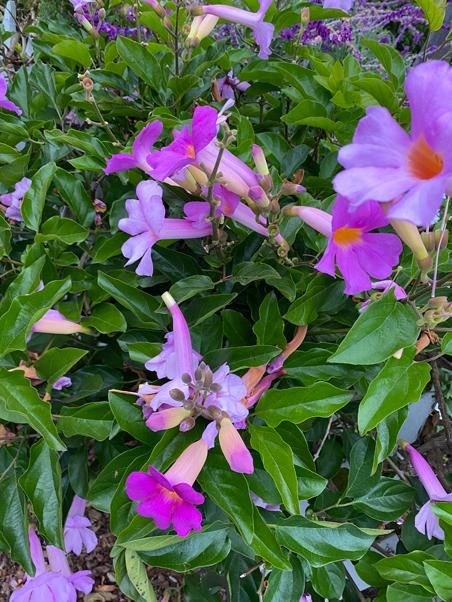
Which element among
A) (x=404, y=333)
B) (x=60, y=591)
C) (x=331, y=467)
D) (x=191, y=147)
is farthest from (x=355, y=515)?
(x=191, y=147)

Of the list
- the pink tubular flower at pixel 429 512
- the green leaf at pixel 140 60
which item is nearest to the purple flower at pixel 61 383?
the green leaf at pixel 140 60

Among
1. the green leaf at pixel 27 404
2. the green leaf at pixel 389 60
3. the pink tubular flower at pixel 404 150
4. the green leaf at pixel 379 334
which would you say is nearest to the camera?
the pink tubular flower at pixel 404 150

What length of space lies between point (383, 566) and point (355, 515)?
0.15m

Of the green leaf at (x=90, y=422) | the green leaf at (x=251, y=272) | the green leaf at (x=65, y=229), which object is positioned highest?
the green leaf at (x=251, y=272)

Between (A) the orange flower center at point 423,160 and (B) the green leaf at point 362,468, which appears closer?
(A) the orange flower center at point 423,160

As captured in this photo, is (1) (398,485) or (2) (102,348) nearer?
(1) (398,485)

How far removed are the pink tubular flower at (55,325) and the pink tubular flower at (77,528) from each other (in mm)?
614

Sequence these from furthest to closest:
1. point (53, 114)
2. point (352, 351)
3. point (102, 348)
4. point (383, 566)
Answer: point (53, 114)
point (102, 348)
point (383, 566)
point (352, 351)

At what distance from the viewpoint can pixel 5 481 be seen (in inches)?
36.4

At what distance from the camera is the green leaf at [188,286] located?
79 cm

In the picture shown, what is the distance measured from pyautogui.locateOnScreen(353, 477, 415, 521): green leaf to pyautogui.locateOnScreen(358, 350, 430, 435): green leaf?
0.48 m

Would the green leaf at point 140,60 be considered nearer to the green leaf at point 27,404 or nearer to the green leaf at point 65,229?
the green leaf at point 65,229

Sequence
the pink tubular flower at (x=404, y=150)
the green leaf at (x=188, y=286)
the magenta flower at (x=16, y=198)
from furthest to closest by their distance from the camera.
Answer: the magenta flower at (x=16, y=198) < the green leaf at (x=188, y=286) < the pink tubular flower at (x=404, y=150)

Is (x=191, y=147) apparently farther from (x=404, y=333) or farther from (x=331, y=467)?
(x=331, y=467)
